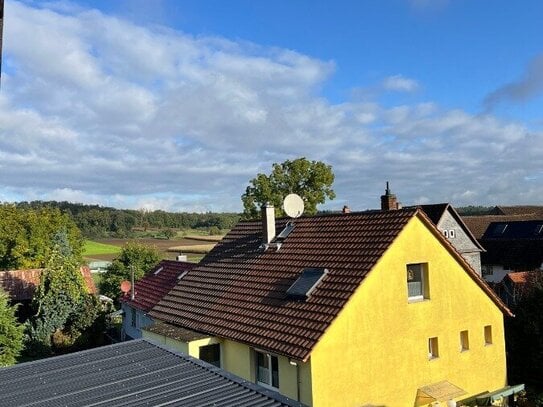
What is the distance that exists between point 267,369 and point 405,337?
4.03 m

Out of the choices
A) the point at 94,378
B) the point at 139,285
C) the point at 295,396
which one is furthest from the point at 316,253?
the point at 139,285

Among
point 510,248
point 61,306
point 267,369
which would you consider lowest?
point 267,369

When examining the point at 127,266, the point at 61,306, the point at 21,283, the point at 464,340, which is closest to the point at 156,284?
the point at 61,306

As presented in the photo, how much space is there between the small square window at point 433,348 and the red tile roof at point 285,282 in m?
2.58

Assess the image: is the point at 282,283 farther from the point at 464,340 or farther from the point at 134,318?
the point at 134,318

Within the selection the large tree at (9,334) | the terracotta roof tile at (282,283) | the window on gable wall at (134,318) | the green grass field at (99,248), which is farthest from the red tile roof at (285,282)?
the green grass field at (99,248)

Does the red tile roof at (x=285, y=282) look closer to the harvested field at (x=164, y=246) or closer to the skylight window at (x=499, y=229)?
the harvested field at (x=164, y=246)

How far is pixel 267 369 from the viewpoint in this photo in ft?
48.0

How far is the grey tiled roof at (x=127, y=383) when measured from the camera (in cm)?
661

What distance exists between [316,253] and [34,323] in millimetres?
17596

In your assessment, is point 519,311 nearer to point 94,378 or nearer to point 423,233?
point 423,233

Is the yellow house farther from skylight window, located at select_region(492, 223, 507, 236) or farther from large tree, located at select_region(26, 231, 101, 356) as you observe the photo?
skylight window, located at select_region(492, 223, 507, 236)

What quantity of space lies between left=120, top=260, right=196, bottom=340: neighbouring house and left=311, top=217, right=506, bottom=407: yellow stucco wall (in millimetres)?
13294

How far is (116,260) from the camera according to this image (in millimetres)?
39500
